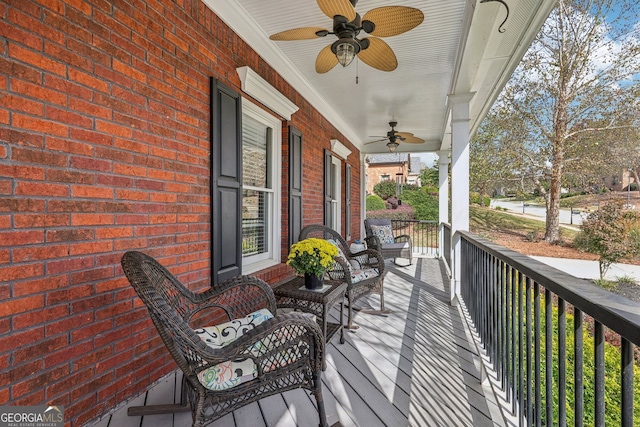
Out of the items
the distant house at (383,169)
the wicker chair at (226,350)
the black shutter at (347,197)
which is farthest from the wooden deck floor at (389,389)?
the distant house at (383,169)

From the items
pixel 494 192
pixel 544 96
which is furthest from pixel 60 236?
pixel 494 192

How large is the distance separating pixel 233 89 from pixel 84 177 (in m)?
1.45

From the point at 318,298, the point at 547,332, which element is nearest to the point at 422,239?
the point at 318,298

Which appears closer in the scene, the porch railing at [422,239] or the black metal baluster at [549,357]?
the black metal baluster at [549,357]

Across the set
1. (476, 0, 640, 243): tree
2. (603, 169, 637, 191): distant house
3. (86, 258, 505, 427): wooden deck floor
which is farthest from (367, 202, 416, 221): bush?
(86, 258, 505, 427): wooden deck floor

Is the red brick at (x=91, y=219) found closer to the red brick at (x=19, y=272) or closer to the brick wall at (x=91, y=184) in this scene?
the brick wall at (x=91, y=184)

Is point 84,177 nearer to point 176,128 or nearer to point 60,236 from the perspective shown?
point 60,236

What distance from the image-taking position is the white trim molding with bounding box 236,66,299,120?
107 inches

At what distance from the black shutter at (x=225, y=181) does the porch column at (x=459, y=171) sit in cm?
238

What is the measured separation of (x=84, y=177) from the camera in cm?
146

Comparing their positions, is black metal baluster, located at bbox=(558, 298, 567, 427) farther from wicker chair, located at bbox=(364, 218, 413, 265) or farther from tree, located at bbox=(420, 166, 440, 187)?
tree, located at bbox=(420, 166, 440, 187)

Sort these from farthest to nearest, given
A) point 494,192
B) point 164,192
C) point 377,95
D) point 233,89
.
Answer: point 494,192
point 377,95
point 233,89
point 164,192

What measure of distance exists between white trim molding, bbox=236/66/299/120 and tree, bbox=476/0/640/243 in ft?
20.4

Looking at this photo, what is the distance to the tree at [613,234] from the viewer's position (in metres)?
6.18
